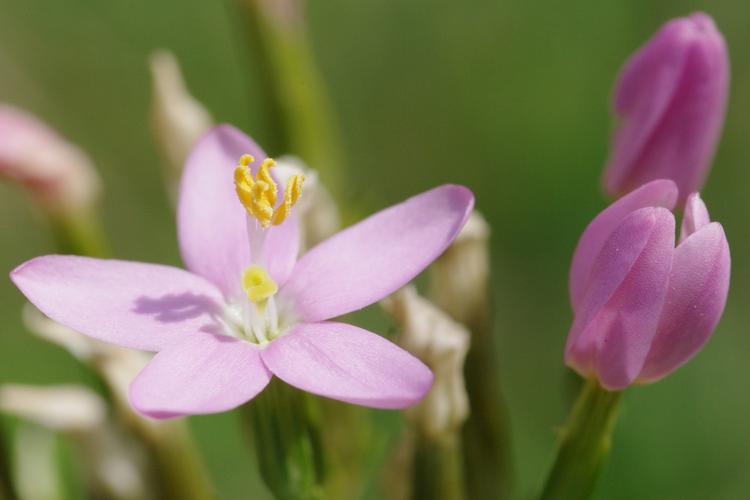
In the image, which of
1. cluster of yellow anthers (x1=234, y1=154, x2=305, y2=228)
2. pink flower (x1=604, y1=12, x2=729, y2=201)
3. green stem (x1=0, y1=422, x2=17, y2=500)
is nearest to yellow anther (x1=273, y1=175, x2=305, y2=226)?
cluster of yellow anthers (x1=234, y1=154, x2=305, y2=228)

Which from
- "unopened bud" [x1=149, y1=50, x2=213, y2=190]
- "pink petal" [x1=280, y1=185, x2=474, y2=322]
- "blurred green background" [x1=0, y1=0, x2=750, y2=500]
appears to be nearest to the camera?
"pink petal" [x1=280, y1=185, x2=474, y2=322]

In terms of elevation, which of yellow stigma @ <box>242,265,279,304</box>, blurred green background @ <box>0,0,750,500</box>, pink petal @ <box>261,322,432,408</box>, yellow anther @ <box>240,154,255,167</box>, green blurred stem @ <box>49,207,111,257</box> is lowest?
blurred green background @ <box>0,0,750,500</box>

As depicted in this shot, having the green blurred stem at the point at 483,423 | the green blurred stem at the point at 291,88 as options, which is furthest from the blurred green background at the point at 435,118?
the green blurred stem at the point at 483,423

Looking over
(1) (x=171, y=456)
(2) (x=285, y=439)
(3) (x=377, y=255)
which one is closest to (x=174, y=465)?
(1) (x=171, y=456)

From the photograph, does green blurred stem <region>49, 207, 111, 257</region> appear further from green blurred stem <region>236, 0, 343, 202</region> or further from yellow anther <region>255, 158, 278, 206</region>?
yellow anther <region>255, 158, 278, 206</region>

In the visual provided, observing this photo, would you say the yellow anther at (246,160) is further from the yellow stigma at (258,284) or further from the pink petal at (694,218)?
the pink petal at (694,218)

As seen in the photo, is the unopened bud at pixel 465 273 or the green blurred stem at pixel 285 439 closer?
the green blurred stem at pixel 285 439

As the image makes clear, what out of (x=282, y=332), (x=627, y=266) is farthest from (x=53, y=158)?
(x=627, y=266)
